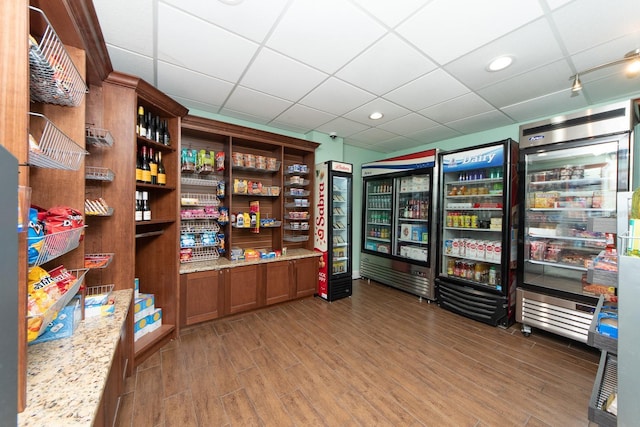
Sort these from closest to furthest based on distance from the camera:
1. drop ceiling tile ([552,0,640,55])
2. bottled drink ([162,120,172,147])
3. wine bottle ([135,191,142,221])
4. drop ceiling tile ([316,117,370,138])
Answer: drop ceiling tile ([552,0,640,55]), wine bottle ([135,191,142,221]), bottled drink ([162,120,172,147]), drop ceiling tile ([316,117,370,138])

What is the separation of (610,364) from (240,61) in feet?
11.6

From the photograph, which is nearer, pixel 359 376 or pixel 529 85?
pixel 359 376

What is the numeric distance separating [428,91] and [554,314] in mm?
2795

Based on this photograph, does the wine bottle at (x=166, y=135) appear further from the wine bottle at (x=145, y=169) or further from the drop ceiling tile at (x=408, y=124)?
the drop ceiling tile at (x=408, y=124)

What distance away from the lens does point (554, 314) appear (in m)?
2.61

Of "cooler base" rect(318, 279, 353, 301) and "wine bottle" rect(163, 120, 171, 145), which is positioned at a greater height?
"wine bottle" rect(163, 120, 171, 145)

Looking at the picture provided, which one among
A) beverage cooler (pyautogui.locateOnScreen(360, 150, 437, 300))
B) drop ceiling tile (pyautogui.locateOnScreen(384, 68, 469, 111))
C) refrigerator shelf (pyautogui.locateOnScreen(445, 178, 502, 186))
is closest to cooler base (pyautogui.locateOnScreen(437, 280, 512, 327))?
beverage cooler (pyautogui.locateOnScreen(360, 150, 437, 300))

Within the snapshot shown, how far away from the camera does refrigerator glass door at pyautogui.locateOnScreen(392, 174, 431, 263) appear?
4020 mm

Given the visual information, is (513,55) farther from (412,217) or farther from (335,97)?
(412,217)

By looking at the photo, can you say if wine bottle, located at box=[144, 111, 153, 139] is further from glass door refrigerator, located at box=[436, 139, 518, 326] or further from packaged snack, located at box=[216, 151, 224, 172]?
glass door refrigerator, located at box=[436, 139, 518, 326]

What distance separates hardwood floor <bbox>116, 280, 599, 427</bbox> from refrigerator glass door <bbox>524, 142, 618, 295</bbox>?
808 millimetres

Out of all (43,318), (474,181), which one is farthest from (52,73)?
(474,181)

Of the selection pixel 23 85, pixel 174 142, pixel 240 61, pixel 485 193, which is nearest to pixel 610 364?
pixel 485 193

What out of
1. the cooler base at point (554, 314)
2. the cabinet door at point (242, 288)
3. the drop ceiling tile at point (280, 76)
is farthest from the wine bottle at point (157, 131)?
the cooler base at point (554, 314)
